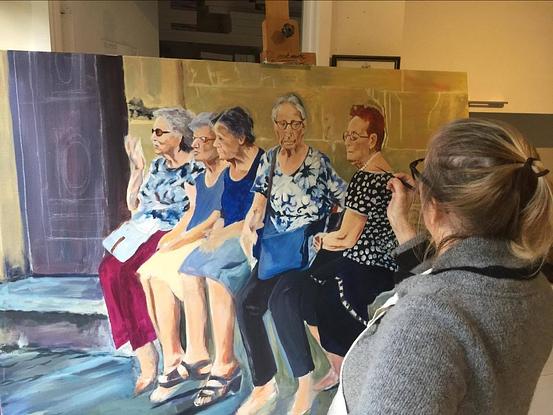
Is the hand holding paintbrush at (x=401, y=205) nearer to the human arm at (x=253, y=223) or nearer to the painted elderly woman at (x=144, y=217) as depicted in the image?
the human arm at (x=253, y=223)

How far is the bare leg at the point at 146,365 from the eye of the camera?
41.8 inches

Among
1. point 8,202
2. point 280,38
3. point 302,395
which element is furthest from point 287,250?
point 8,202

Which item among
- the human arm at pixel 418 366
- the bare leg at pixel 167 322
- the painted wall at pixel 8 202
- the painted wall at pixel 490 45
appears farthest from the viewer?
the painted wall at pixel 490 45

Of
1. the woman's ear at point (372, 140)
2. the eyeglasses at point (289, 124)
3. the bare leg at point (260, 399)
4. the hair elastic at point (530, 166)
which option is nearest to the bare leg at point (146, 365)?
the bare leg at point (260, 399)

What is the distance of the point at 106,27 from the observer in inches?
65.9

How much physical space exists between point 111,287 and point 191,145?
1.19ft

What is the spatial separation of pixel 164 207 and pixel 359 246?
466mm

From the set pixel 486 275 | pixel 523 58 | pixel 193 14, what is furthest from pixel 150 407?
pixel 193 14

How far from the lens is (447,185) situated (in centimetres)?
69

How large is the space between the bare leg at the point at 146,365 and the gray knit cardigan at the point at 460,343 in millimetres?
530

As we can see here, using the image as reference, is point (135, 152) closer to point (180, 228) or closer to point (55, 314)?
point (180, 228)

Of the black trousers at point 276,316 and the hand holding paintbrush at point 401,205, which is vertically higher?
the hand holding paintbrush at point 401,205

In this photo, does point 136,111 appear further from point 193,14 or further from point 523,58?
point 193,14

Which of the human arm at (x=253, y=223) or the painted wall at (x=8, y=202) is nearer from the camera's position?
the painted wall at (x=8, y=202)
